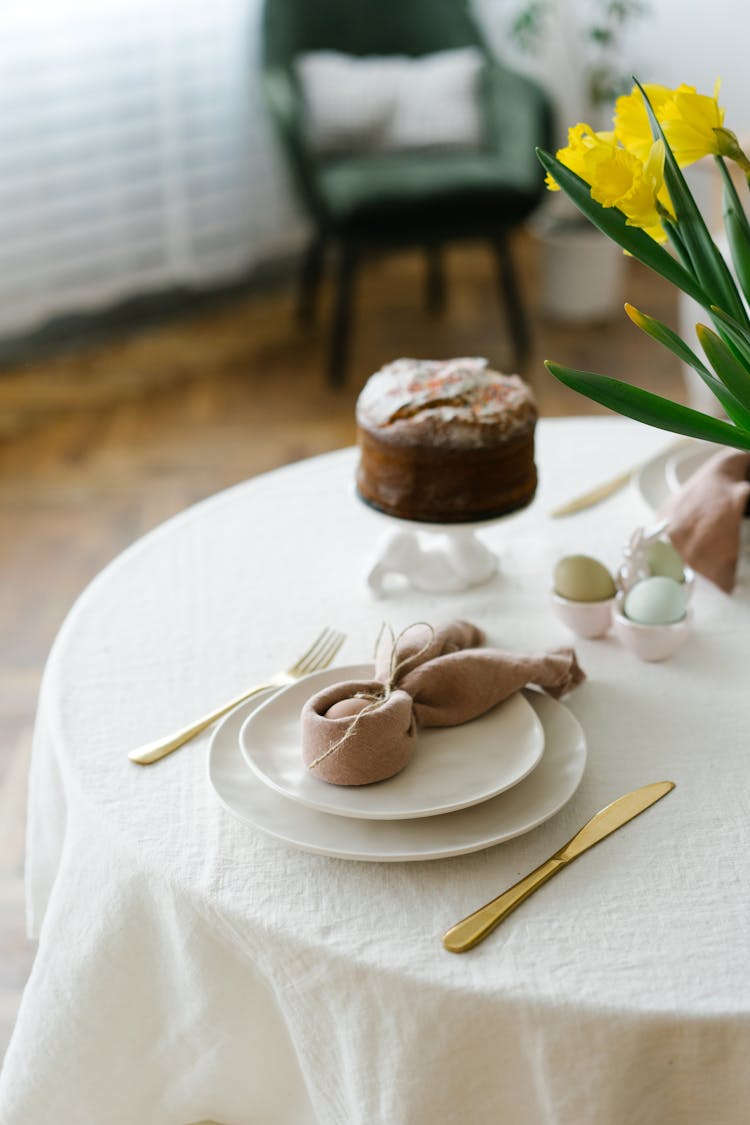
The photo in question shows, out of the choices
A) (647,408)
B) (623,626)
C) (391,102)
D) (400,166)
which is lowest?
(400,166)

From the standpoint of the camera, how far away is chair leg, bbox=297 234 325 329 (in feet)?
11.1

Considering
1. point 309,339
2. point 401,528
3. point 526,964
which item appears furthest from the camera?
point 309,339

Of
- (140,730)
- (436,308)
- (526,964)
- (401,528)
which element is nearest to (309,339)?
(436,308)

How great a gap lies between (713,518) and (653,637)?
0.18m

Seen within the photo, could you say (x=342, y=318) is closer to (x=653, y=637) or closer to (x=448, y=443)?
(x=448, y=443)

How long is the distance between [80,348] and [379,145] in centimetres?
94

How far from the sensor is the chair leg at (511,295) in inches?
122

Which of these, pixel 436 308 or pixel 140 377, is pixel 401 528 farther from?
pixel 436 308

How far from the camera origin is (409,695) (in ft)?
2.84

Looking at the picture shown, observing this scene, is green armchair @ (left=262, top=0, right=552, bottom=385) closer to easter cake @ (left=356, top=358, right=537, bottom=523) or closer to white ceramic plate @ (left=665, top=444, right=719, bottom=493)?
white ceramic plate @ (left=665, top=444, right=719, bottom=493)

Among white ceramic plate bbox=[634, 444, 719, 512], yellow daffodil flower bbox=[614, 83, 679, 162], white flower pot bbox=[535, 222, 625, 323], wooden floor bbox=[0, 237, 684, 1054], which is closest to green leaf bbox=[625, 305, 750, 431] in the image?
yellow daffodil flower bbox=[614, 83, 679, 162]

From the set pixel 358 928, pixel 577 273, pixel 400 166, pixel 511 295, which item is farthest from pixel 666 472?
pixel 577 273

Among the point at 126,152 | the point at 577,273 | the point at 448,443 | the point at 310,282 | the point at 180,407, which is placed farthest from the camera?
the point at 577,273

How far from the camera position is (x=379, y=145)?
331cm
